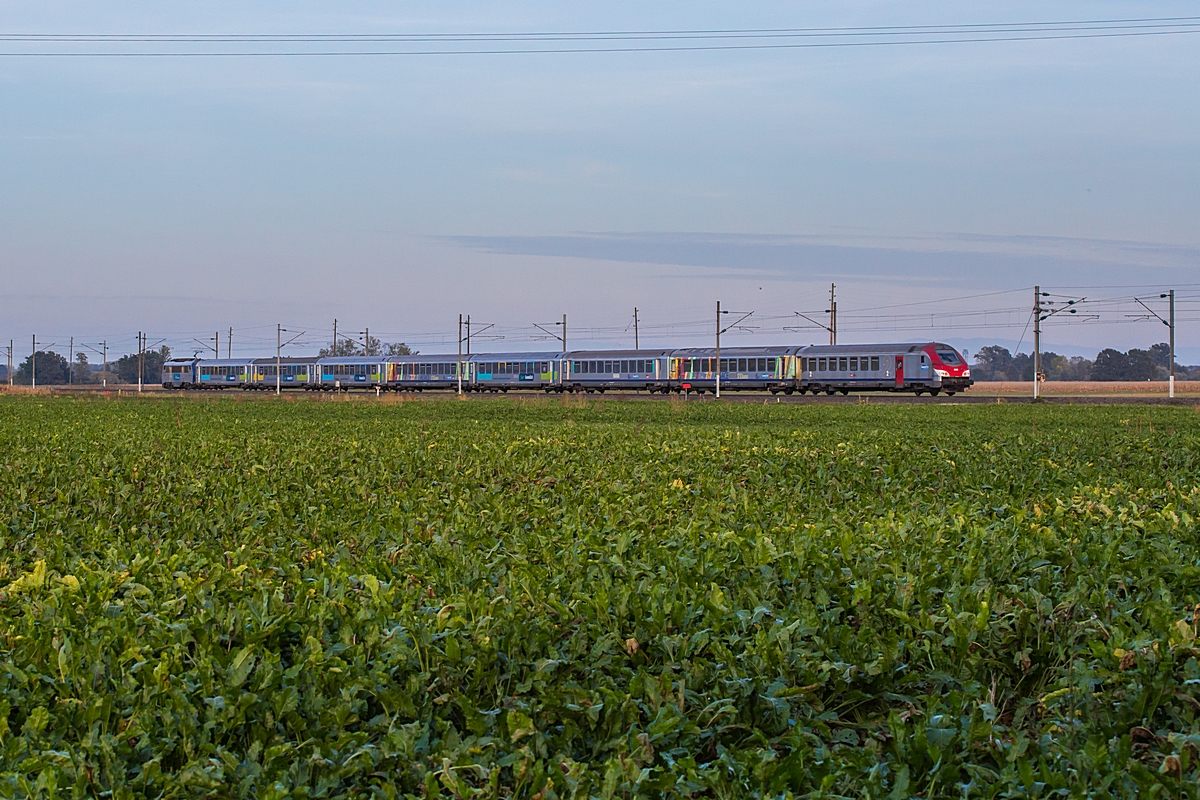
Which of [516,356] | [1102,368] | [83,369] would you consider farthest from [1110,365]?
[83,369]

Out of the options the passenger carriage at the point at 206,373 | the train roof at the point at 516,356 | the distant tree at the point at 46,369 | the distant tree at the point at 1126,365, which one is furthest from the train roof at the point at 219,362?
the distant tree at the point at 1126,365

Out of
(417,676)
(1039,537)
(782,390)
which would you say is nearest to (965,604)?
(1039,537)

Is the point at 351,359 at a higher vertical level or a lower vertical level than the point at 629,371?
higher

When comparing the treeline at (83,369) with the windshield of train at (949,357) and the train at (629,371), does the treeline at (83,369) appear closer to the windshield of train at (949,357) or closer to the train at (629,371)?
the train at (629,371)

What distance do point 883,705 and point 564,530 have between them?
3800 mm

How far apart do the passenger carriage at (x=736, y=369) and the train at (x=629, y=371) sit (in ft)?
0.19

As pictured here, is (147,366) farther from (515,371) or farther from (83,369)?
(515,371)

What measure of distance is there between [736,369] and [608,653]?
6394 centimetres

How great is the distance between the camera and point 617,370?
75.0 metres

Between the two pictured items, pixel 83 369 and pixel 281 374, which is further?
pixel 83 369

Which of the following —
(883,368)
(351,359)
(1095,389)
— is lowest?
(1095,389)

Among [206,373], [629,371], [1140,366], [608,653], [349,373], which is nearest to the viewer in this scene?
[608,653]

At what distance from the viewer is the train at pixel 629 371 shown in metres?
62.2

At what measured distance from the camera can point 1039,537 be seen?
8.02 meters
